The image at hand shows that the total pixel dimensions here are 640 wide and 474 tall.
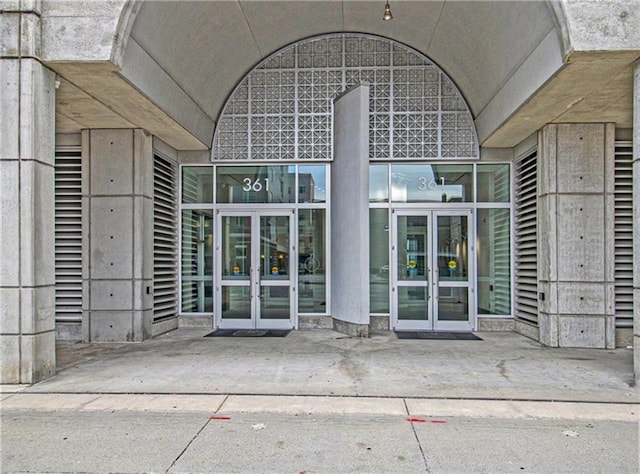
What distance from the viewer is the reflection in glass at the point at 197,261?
10156 mm

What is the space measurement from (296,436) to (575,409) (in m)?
3.10

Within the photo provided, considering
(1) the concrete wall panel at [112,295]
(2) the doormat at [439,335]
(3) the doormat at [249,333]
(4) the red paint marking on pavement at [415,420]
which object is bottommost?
(3) the doormat at [249,333]

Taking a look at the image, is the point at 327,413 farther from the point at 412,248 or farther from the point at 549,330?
the point at 412,248

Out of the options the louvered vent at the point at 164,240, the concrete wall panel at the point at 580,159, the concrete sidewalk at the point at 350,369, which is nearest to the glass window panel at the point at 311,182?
the louvered vent at the point at 164,240

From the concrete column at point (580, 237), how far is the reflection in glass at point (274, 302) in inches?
205

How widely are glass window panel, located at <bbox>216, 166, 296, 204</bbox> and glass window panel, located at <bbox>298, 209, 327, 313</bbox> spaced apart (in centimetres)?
63

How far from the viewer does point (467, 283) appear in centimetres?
968

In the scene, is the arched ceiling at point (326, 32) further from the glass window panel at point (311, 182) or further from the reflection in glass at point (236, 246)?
the glass window panel at point (311, 182)

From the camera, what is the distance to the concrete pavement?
3.71m

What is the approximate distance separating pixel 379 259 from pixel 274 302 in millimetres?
2533

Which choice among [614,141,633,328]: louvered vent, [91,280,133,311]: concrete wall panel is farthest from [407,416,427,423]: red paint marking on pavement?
[91,280,133,311]: concrete wall panel

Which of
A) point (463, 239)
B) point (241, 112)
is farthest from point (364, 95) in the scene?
point (463, 239)

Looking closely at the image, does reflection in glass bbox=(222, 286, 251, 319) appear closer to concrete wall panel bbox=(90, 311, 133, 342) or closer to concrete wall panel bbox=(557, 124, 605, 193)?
concrete wall panel bbox=(90, 311, 133, 342)

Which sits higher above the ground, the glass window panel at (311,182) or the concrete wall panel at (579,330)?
the glass window panel at (311,182)
